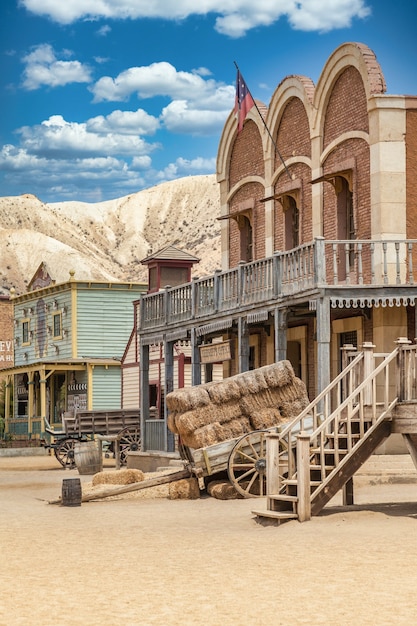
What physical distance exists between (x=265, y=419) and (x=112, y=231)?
451 ft

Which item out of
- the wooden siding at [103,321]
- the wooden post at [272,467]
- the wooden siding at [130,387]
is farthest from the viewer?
the wooden siding at [103,321]

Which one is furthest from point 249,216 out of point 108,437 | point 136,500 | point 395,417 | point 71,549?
point 71,549

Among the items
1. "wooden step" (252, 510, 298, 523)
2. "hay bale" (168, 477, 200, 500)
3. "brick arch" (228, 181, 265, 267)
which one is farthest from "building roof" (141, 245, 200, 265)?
"wooden step" (252, 510, 298, 523)

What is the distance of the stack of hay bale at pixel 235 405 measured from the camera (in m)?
21.1

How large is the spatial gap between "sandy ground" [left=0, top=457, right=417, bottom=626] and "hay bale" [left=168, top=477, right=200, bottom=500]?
1.71 m

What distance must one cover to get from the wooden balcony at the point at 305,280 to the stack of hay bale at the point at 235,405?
6.93ft

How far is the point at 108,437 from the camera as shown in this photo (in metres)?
34.4

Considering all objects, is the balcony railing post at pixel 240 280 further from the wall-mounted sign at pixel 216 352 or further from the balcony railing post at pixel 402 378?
the balcony railing post at pixel 402 378

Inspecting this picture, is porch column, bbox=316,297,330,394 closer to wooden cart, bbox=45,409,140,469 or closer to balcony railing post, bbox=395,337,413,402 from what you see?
balcony railing post, bbox=395,337,413,402

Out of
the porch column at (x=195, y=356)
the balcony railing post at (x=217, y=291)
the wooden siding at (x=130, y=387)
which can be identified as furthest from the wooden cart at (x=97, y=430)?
the wooden siding at (x=130, y=387)

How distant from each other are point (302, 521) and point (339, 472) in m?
0.97

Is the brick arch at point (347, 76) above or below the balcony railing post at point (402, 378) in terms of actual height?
above

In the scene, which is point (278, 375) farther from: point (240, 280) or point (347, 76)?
point (347, 76)

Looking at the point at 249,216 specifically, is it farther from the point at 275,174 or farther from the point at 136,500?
the point at 136,500
